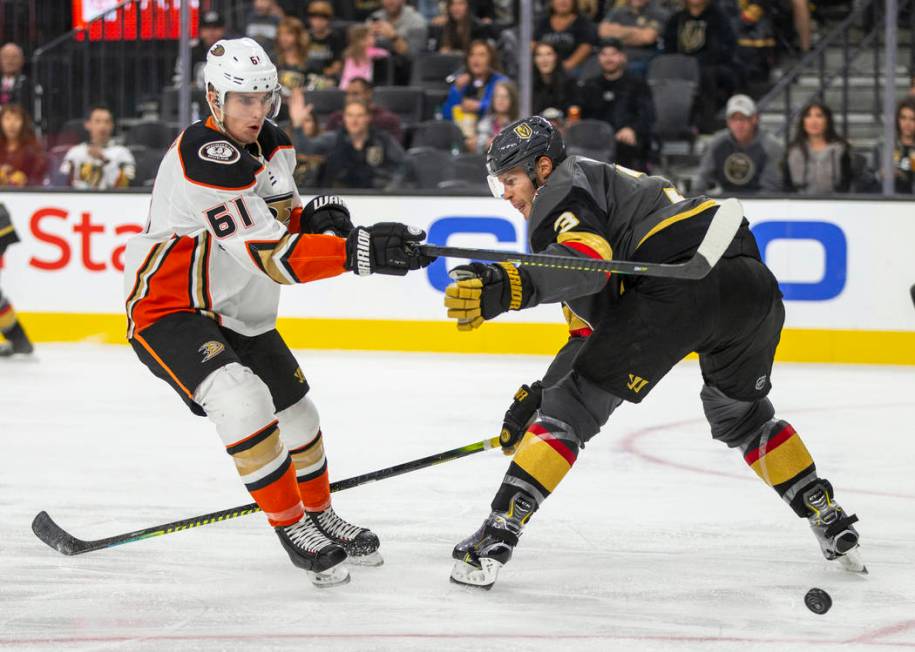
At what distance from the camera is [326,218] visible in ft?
11.5

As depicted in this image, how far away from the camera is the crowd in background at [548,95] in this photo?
7387mm

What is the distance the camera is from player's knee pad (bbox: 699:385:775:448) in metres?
3.43

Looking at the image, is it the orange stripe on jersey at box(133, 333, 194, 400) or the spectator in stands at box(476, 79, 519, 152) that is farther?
the spectator in stands at box(476, 79, 519, 152)

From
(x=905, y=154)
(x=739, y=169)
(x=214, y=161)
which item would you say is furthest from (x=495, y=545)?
(x=905, y=154)

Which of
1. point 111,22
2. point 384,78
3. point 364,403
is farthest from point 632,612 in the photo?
point 111,22

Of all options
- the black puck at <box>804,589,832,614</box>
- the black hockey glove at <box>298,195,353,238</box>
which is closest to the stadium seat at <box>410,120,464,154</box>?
the black hockey glove at <box>298,195,353,238</box>

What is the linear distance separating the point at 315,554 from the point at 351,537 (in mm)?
286

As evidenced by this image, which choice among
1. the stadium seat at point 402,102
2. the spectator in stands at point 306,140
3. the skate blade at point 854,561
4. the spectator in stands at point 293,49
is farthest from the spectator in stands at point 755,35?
the skate blade at point 854,561

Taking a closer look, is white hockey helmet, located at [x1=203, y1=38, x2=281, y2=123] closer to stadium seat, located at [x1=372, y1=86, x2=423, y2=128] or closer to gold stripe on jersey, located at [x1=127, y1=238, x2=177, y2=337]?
gold stripe on jersey, located at [x1=127, y1=238, x2=177, y2=337]

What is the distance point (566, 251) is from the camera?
3016 mm

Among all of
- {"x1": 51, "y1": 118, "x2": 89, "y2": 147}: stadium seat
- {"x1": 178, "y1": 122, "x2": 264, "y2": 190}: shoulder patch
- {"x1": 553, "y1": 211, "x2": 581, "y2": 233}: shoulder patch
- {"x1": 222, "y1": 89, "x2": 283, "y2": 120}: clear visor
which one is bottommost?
{"x1": 51, "y1": 118, "x2": 89, "y2": 147}: stadium seat

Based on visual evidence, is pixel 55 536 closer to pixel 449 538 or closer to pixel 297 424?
pixel 297 424

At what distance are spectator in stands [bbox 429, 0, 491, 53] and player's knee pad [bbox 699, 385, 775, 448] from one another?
552 centimetres

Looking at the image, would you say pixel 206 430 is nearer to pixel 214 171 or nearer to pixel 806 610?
pixel 214 171
